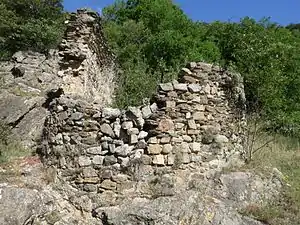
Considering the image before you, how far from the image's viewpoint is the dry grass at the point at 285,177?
6.40 meters

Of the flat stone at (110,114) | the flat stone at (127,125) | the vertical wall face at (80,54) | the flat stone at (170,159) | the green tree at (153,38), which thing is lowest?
the flat stone at (170,159)

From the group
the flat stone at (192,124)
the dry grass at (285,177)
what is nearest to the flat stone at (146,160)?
the flat stone at (192,124)

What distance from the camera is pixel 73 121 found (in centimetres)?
705

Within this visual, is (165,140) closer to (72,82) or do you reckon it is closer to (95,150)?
(95,150)

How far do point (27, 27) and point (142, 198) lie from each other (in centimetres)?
1485

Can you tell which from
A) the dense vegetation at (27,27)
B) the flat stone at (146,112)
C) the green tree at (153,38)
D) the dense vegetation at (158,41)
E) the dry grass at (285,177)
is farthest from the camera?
the dense vegetation at (27,27)

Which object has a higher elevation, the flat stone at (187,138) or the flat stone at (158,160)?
the flat stone at (187,138)

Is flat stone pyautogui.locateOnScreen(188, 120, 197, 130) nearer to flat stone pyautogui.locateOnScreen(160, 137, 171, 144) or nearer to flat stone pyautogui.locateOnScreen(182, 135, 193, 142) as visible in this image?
flat stone pyautogui.locateOnScreen(182, 135, 193, 142)

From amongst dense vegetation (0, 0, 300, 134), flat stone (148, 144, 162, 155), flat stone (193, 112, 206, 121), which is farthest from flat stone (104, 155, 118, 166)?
dense vegetation (0, 0, 300, 134)

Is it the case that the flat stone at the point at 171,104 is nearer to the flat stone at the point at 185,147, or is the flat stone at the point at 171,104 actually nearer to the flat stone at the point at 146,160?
the flat stone at the point at 185,147

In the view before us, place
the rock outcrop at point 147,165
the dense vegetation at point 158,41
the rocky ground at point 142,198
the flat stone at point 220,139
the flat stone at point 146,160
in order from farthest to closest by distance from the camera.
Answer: the dense vegetation at point 158,41, the flat stone at point 220,139, the flat stone at point 146,160, the rock outcrop at point 147,165, the rocky ground at point 142,198

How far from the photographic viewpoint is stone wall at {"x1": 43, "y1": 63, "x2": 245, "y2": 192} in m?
6.84

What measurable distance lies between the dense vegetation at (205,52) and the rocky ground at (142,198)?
2.46 metres

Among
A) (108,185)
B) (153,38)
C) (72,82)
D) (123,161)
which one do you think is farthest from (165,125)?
(153,38)
